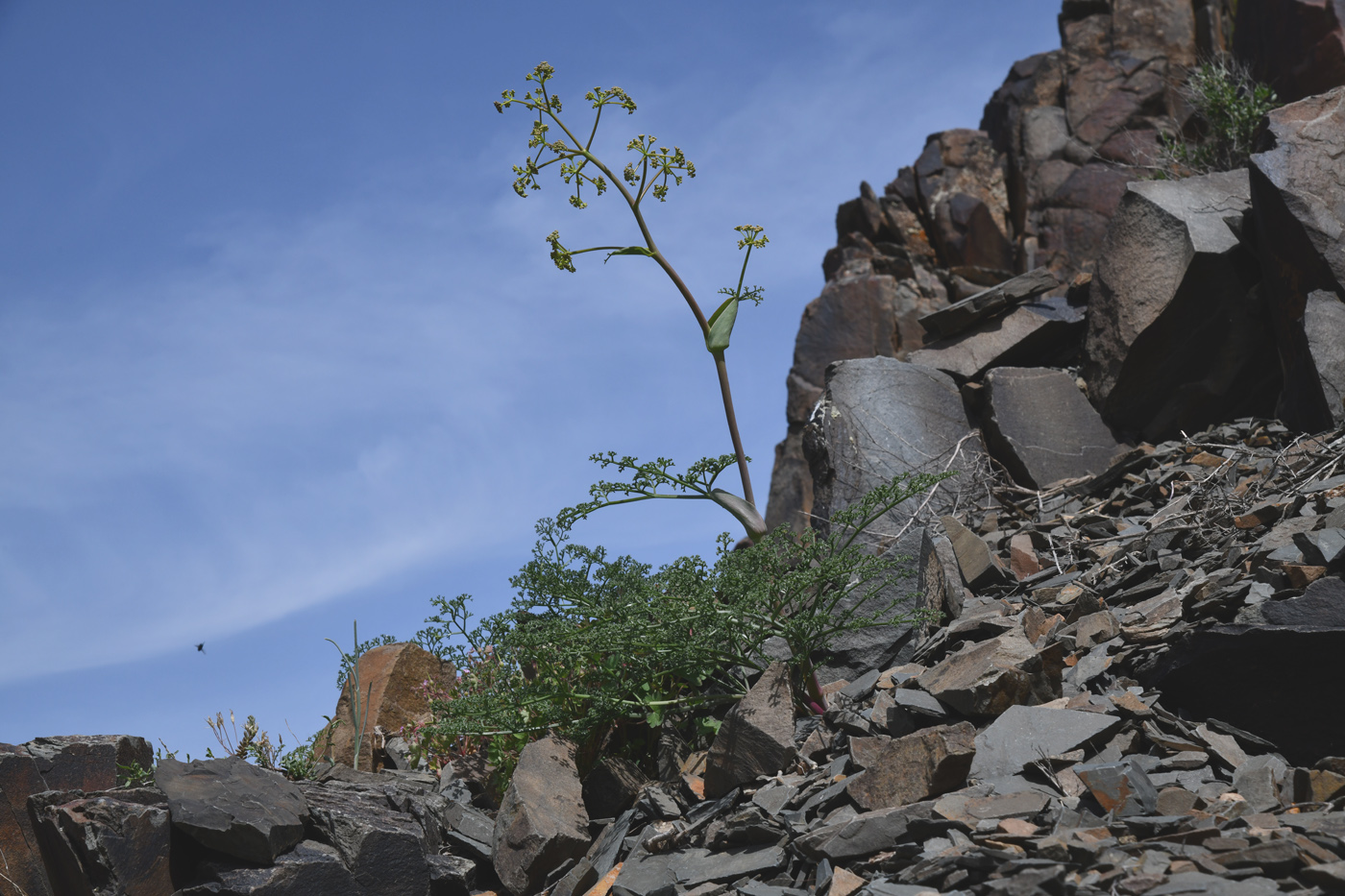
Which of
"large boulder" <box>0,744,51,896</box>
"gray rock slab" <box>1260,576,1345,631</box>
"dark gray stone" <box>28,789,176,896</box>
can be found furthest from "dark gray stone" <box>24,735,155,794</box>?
"gray rock slab" <box>1260,576,1345,631</box>

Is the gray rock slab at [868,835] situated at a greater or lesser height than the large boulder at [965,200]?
lesser

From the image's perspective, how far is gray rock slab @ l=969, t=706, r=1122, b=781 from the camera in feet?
13.7

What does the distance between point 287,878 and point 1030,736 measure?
11.5ft

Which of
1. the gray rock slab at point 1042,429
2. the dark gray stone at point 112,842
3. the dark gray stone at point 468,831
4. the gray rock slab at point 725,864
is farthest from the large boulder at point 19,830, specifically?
the gray rock slab at point 1042,429

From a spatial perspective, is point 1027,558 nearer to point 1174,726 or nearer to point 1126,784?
point 1174,726

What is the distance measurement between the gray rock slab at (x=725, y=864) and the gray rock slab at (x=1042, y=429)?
517cm

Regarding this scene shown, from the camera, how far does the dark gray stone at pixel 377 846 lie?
489 centimetres

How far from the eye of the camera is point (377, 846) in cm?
493

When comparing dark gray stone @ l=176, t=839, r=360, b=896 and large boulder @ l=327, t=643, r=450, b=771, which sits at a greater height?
large boulder @ l=327, t=643, r=450, b=771

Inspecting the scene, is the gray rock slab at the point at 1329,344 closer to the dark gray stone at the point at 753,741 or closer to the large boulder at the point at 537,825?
the dark gray stone at the point at 753,741

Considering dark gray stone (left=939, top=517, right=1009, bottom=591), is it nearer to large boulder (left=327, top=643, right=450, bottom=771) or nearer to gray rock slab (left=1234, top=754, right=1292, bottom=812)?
gray rock slab (left=1234, top=754, right=1292, bottom=812)

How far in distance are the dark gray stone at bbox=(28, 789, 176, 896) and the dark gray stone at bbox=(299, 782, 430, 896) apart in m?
0.74

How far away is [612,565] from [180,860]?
109 inches

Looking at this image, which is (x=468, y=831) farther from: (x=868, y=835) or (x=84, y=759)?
(x=868, y=835)
